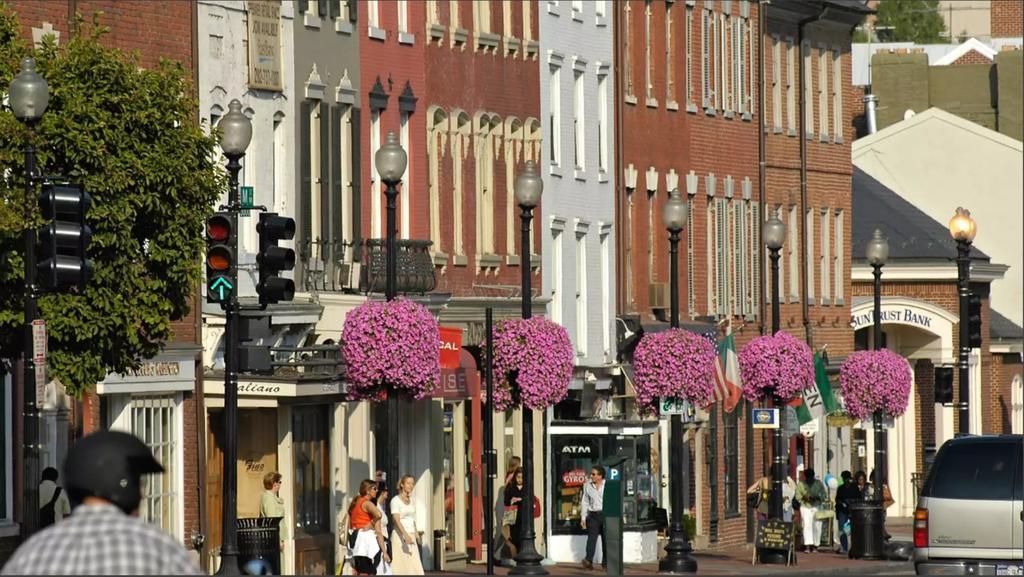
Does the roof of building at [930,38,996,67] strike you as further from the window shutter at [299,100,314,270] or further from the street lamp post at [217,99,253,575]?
the street lamp post at [217,99,253,575]

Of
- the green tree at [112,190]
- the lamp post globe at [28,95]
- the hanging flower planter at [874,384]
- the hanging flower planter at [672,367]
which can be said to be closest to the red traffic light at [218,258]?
the green tree at [112,190]

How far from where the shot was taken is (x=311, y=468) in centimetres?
3553

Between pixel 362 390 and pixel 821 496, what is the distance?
776 inches

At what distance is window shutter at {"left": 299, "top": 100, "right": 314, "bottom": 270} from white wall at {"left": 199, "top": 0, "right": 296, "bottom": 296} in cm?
27

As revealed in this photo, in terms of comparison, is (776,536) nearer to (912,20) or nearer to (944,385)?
(944,385)

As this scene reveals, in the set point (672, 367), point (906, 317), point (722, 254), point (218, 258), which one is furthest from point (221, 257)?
point (906, 317)

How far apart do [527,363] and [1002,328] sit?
38574mm

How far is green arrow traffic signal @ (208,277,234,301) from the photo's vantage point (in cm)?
2400

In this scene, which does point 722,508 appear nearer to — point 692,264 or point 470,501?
point 692,264

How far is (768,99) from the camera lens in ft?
189

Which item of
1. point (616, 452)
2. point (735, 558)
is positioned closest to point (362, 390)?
point (616, 452)

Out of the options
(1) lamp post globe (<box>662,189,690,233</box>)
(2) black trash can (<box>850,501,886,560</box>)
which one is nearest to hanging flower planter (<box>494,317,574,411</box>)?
(1) lamp post globe (<box>662,189,690,233</box>)

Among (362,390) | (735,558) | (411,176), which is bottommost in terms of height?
(735,558)

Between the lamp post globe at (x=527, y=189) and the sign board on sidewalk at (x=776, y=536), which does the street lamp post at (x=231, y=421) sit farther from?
the sign board on sidewalk at (x=776, y=536)
